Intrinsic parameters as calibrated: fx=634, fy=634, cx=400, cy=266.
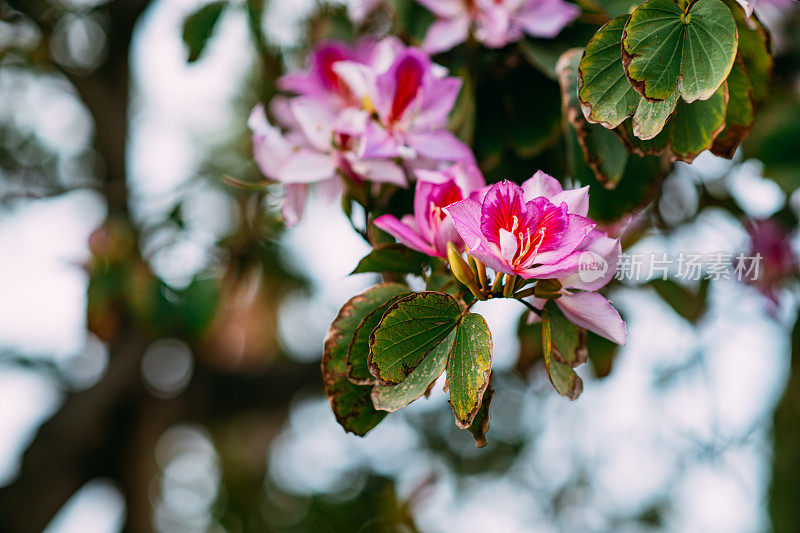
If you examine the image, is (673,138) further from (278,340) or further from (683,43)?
(278,340)

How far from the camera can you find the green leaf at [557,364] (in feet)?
1.23

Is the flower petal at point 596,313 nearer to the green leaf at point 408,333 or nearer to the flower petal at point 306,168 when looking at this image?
the green leaf at point 408,333

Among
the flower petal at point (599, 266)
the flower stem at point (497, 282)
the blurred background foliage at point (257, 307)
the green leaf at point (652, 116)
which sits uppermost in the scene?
the green leaf at point (652, 116)

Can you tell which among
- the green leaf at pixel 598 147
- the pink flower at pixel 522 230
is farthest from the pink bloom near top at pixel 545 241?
the green leaf at pixel 598 147

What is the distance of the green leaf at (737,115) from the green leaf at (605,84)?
9 centimetres

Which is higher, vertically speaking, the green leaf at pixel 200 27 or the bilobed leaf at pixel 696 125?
the bilobed leaf at pixel 696 125

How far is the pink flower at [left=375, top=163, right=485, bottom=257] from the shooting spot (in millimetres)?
388

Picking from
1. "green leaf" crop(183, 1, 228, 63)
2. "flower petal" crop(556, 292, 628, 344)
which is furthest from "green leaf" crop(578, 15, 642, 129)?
"green leaf" crop(183, 1, 228, 63)

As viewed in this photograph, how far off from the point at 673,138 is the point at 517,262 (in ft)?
0.49

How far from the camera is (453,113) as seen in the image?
601 mm

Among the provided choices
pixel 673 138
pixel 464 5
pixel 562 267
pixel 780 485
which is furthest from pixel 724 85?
pixel 780 485

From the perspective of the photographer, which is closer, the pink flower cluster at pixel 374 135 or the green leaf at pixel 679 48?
the green leaf at pixel 679 48

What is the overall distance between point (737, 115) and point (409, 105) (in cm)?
23

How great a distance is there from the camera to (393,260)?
0.43 m
